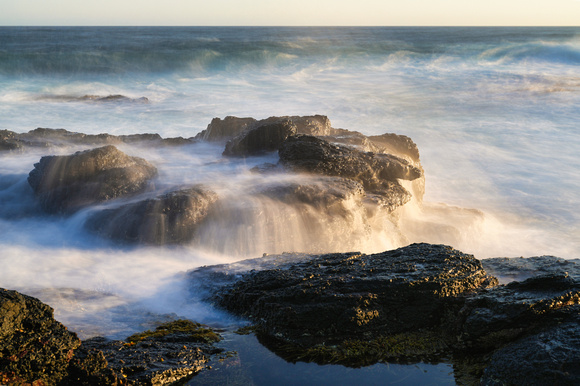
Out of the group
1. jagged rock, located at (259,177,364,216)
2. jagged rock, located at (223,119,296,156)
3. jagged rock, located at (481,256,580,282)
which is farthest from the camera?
jagged rock, located at (223,119,296,156)

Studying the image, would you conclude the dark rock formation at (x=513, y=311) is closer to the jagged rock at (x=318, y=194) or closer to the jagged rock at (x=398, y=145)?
the jagged rock at (x=318, y=194)

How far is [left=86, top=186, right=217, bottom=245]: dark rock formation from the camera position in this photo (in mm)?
6527

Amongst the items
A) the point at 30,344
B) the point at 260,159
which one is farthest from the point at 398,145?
the point at 30,344

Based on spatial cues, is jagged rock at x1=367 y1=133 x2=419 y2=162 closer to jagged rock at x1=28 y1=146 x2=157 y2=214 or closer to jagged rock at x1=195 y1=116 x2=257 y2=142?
jagged rock at x1=195 y1=116 x2=257 y2=142

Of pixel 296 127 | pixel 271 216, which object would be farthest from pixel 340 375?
pixel 296 127

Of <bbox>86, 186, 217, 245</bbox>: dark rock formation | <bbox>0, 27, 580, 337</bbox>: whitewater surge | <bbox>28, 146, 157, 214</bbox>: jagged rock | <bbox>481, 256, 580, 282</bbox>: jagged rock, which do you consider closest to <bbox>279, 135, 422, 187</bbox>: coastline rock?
<bbox>0, 27, 580, 337</bbox>: whitewater surge

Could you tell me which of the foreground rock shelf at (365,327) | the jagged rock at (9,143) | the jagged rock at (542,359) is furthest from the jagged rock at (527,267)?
the jagged rock at (9,143)

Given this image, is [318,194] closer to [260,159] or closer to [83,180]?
[260,159]

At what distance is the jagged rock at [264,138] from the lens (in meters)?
8.89

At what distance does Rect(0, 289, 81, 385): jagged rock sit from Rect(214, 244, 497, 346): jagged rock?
4.64 ft

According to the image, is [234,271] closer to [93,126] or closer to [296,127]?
[296,127]

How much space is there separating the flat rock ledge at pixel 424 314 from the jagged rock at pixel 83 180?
3345 mm

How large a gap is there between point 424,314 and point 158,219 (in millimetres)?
3602

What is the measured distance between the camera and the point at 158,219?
6.57 m
